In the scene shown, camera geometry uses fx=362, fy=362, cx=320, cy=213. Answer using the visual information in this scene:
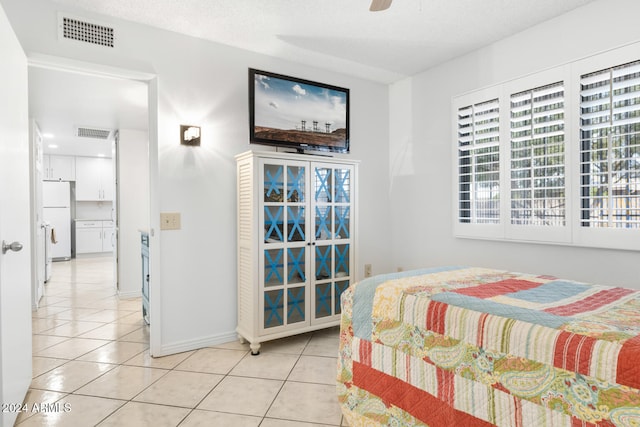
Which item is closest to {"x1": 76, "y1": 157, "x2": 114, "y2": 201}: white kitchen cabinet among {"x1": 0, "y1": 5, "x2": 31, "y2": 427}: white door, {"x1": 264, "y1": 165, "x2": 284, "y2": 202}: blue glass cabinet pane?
{"x1": 0, "y1": 5, "x2": 31, "y2": 427}: white door

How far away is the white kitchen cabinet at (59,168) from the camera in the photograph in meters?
7.65

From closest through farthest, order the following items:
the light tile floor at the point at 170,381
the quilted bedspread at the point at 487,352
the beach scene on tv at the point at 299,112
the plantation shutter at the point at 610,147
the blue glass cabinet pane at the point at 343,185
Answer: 1. the quilted bedspread at the point at 487,352
2. the light tile floor at the point at 170,381
3. the plantation shutter at the point at 610,147
4. the beach scene on tv at the point at 299,112
5. the blue glass cabinet pane at the point at 343,185

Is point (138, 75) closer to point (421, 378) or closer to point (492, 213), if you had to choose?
point (421, 378)

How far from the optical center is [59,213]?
766 cm

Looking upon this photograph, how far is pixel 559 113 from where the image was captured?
2.57 meters

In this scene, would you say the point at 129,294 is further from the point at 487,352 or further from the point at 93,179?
the point at 93,179

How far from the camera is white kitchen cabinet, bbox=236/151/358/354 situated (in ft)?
9.06

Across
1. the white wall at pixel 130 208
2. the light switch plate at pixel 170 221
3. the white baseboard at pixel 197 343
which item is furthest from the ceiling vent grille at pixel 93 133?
the white baseboard at pixel 197 343

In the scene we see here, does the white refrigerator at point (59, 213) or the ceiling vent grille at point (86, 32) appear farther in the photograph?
the white refrigerator at point (59, 213)

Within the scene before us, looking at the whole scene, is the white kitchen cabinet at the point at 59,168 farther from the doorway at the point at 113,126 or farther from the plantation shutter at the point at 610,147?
the plantation shutter at the point at 610,147

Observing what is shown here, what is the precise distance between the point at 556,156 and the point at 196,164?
2.71 meters

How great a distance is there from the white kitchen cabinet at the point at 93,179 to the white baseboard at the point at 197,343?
6.72 metres

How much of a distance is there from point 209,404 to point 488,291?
5.32ft

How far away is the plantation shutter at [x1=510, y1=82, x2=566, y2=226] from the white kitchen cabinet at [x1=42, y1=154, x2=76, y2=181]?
8572 millimetres
